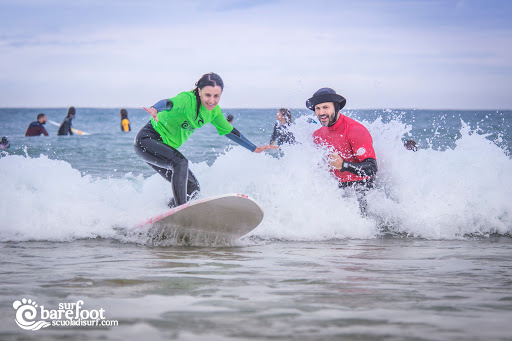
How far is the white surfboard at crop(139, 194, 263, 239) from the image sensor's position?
5730 mm

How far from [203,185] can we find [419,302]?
19.1ft

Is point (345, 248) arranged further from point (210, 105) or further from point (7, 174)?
point (7, 174)

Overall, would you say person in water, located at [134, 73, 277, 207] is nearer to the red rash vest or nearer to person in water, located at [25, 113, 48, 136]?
the red rash vest

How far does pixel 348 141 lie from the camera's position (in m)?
6.46

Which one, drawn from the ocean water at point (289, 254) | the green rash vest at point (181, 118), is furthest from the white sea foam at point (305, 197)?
the green rash vest at point (181, 118)

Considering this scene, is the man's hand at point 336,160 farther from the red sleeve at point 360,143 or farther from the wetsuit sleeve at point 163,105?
the wetsuit sleeve at point 163,105

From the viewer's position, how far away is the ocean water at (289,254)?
3072 mm

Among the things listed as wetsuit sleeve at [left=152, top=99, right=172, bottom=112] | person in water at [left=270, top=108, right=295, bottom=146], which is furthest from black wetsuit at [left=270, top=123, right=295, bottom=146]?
wetsuit sleeve at [left=152, top=99, right=172, bottom=112]

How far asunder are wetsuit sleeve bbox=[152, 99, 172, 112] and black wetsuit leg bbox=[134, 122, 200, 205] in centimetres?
50

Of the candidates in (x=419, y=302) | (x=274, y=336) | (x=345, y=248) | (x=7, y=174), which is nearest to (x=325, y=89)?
(x=345, y=248)

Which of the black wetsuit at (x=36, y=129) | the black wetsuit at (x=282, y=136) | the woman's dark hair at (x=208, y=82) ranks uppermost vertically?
the black wetsuit at (x=36, y=129)

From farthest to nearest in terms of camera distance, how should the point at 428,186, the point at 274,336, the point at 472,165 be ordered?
the point at 472,165
the point at 428,186
the point at 274,336

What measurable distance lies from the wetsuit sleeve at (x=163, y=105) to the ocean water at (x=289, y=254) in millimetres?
1511

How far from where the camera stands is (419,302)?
3.50 meters
